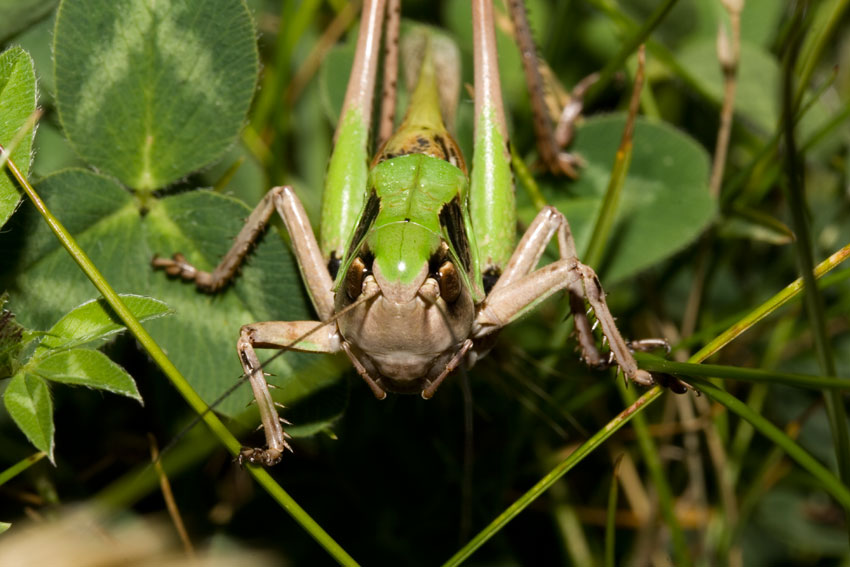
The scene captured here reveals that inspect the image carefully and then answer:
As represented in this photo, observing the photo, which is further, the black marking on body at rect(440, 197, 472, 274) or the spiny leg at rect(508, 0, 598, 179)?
the spiny leg at rect(508, 0, 598, 179)

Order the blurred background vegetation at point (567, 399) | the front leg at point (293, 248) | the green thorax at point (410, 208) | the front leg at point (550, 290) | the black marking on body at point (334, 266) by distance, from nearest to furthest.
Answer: the green thorax at point (410, 208) < the front leg at point (550, 290) < the front leg at point (293, 248) < the black marking on body at point (334, 266) < the blurred background vegetation at point (567, 399)

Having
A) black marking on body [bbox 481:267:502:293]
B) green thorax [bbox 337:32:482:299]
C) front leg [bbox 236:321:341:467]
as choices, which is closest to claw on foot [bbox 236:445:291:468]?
front leg [bbox 236:321:341:467]

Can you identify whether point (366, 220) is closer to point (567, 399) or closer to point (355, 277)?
point (355, 277)

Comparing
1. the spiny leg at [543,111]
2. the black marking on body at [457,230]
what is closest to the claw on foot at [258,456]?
the black marking on body at [457,230]

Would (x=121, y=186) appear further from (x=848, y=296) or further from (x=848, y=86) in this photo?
(x=848, y=86)

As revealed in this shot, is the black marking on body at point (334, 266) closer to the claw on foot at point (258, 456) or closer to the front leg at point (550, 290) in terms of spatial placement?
the front leg at point (550, 290)

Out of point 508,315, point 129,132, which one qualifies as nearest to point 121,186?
point 129,132

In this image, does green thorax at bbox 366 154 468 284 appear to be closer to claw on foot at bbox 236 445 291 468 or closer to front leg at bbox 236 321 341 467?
front leg at bbox 236 321 341 467
